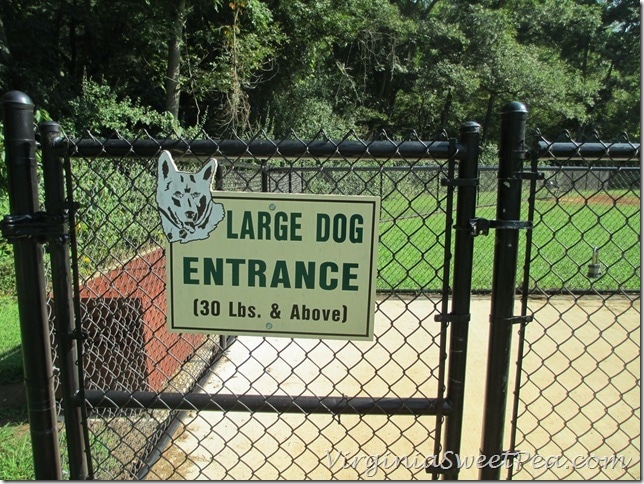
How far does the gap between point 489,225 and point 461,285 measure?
20 cm

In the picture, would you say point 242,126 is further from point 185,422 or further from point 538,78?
point 538,78

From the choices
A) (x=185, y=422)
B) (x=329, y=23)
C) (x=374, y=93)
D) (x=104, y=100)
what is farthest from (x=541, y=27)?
(x=185, y=422)

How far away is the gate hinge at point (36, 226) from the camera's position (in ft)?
4.95

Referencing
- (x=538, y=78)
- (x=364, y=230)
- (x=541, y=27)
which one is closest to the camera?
(x=364, y=230)

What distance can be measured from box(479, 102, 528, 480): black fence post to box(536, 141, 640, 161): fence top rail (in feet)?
0.50

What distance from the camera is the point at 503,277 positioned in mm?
1541

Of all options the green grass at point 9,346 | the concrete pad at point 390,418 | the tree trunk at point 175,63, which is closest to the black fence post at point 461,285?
the concrete pad at point 390,418

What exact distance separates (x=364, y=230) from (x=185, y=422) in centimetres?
238

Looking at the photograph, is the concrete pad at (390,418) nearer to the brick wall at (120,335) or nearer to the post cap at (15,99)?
the brick wall at (120,335)

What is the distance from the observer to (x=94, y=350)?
327cm

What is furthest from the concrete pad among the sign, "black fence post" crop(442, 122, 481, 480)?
the sign

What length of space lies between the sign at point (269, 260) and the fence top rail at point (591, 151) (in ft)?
2.03

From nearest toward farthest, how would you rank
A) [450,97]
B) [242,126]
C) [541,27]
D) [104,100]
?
[104,100] < [242,126] < [450,97] < [541,27]

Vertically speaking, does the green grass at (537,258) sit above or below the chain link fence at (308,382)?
below
